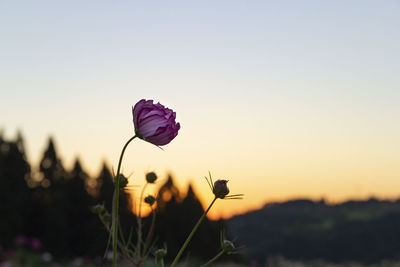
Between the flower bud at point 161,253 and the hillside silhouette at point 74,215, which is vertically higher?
the flower bud at point 161,253

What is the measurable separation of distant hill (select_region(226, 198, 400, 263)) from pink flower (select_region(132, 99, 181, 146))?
126ft

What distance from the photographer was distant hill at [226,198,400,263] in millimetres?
47094

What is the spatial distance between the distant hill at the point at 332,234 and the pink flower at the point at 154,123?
38.3 metres

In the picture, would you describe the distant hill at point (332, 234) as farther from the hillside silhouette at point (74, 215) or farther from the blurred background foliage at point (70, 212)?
the hillside silhouette at point (74, 215)

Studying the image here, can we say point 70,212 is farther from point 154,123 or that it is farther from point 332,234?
point 332,234

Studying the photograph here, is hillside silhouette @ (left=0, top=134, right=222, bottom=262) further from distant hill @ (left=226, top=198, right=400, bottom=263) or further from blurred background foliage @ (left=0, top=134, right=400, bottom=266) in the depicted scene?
distant hill @ (left=226, top=198, right=400, bottom=263)

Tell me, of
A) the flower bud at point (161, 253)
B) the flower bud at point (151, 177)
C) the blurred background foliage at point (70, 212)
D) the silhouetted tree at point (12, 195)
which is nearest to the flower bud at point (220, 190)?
the flower bud at point (161, 253)

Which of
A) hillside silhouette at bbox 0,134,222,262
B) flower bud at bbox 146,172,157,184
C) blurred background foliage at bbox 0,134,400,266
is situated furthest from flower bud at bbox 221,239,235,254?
hillside silhouette at bbox 0,134,222,262

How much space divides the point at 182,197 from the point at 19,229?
5.46 m

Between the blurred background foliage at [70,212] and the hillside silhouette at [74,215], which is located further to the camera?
the hillside silhouette at [74,215]

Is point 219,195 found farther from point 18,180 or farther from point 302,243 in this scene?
point 302,243

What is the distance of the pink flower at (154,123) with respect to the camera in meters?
1.37

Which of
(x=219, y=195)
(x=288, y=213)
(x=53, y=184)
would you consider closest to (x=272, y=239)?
(x=288, y=213)

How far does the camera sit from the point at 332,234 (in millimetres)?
51406
